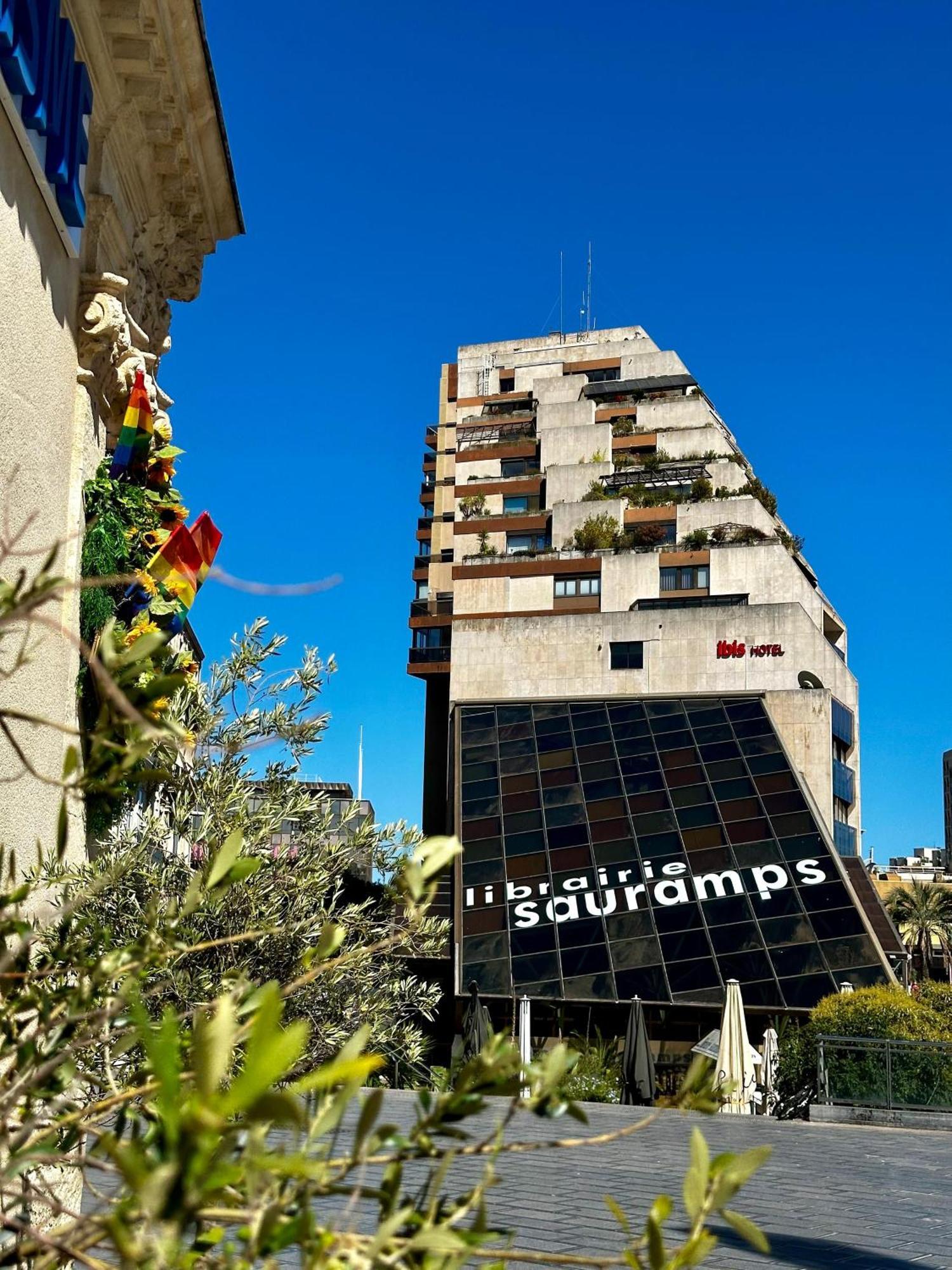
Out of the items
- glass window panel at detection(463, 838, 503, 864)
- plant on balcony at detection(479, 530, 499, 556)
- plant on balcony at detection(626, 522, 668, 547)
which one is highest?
plant on balcony at detection(479, 530, 499, 556)

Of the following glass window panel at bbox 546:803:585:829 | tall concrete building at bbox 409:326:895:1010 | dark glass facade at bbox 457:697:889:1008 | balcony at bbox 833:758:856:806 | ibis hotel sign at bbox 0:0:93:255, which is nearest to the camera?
ibis hotel sign at bbox 0:0:93:255

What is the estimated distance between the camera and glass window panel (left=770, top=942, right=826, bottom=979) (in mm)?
23141

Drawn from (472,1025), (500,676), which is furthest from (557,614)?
(472,1025)

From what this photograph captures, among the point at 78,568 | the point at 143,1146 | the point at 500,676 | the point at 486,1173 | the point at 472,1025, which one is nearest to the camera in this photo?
the point at 143,1146

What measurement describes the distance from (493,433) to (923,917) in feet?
92.8

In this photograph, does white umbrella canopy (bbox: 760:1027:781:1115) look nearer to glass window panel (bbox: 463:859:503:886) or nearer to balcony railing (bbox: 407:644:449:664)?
glass window panel (bbox: 463:859:503:886)

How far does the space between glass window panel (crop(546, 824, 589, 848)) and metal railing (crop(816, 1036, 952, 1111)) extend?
1128cm

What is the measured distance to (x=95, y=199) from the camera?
788cm

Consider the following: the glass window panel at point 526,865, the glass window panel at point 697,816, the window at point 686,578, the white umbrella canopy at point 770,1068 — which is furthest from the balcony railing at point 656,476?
the white umbrella canopy at point 770,1068

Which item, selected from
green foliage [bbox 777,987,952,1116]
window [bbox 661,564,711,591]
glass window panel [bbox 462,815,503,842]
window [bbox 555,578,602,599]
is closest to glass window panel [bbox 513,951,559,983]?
glass window panel [bbox 462,815,503,842]

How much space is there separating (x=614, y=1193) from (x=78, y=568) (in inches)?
215

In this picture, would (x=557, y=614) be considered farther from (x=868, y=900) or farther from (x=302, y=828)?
(x=302, y=828)

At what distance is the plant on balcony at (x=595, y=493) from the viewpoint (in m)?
54.0

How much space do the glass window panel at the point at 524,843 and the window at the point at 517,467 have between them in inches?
1232
